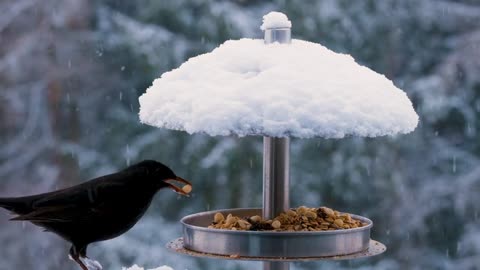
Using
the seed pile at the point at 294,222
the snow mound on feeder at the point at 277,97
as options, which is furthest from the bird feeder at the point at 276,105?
the seed pile at the point at 294,222

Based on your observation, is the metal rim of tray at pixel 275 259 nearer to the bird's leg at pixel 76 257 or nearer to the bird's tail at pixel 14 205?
the bird's leg at pixel 76 257

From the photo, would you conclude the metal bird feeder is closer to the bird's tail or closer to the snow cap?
the snow cap

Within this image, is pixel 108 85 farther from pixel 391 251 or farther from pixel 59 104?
pixel 391 251

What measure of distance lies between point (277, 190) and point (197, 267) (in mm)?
3402

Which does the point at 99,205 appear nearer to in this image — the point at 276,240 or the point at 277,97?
the point at 276,240

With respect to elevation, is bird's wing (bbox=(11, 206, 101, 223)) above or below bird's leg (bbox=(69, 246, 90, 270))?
above

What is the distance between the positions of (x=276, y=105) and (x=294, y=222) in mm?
458

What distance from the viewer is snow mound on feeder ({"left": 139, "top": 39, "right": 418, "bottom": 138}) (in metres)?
2.04

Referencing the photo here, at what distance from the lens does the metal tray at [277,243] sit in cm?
216

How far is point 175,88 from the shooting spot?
7.25ft

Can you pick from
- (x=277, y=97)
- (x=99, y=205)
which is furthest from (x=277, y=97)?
(x=99, y=205)

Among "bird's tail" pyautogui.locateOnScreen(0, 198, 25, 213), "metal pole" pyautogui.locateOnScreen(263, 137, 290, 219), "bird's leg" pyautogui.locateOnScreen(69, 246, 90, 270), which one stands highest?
"metal pole" pyautogui.locateOnScreen(263, 137, 290, 219)

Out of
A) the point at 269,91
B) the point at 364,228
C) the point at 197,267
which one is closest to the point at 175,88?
the point at 269,91

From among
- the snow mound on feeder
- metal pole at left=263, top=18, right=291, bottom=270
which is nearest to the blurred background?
metal pole at left=263, top=18, right=291, bottom=270
